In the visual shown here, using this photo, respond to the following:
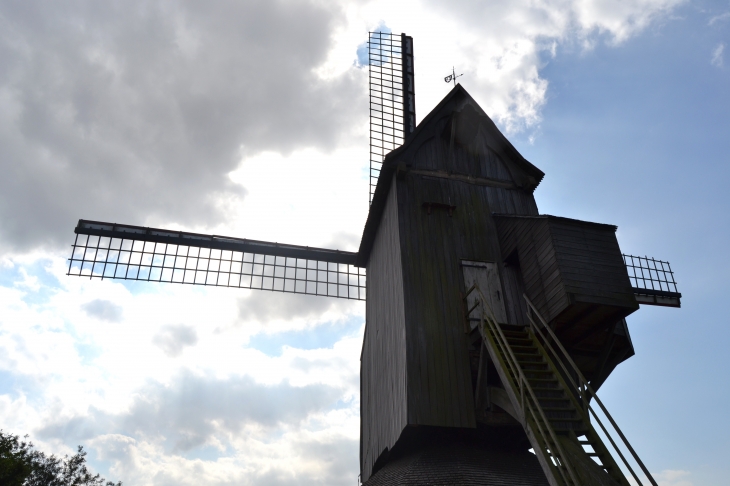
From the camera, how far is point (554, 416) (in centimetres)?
991

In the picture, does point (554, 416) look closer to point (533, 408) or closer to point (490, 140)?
point (533, 408)

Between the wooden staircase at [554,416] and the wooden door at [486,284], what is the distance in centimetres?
112

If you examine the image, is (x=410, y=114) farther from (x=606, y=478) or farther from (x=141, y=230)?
(x=606, y=478)

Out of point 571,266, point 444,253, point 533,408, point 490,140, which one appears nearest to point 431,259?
point 444,253

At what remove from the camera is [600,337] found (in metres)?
13.5

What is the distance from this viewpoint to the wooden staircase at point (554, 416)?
812 centimetres

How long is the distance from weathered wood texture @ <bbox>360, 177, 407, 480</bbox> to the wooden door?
1923mm

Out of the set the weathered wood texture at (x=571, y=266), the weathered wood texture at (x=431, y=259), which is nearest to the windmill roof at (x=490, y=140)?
the weathered wood texture at (x=431, y=259)

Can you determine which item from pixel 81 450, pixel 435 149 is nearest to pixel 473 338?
pixel 435 149

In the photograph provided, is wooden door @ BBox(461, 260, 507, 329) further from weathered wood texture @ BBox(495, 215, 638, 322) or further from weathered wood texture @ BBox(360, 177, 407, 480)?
weathered wood texture @ BBox(360, 177, 407, 480)

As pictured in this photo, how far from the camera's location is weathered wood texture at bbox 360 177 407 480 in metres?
13.5

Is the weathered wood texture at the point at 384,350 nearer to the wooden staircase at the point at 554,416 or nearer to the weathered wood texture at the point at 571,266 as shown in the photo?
the wooden staircase at the point at 554,416

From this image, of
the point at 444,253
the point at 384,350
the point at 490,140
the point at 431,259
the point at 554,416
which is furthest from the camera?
the point at 490,140

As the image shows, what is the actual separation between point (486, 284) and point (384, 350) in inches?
148
